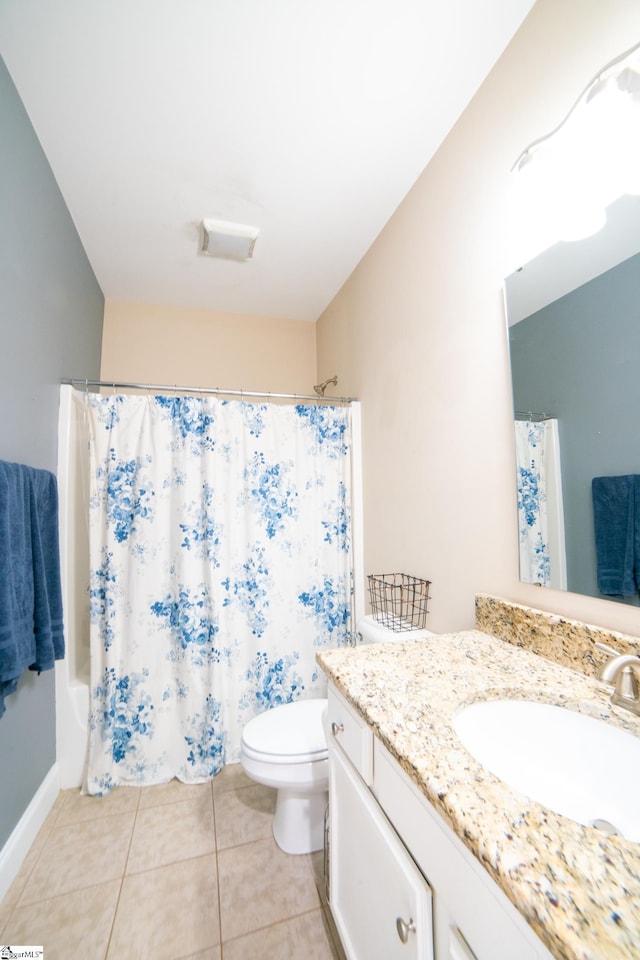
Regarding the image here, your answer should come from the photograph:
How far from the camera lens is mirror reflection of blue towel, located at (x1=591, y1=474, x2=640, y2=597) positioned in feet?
2.70

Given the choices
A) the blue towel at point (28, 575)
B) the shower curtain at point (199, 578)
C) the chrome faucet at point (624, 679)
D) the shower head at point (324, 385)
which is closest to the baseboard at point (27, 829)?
the shower curtain at point (199, 578)

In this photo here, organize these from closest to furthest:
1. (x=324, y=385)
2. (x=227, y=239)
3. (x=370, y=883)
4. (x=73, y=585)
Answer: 1. (x=370, y=883)
2. (x=73, y=585)
3. (x=227, y=239)
4. (x=324, y=385)

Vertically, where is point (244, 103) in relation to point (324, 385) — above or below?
above

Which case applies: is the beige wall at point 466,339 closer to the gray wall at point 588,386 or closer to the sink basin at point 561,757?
the gray wall at point 588,386

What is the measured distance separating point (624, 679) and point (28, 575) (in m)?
1.62

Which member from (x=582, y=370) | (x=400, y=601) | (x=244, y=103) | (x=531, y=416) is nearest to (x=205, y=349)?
(x=244, y=103)

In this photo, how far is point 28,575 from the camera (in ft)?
4.23

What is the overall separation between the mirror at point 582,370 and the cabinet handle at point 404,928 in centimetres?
71

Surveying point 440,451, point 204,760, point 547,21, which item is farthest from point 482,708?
point 547,21

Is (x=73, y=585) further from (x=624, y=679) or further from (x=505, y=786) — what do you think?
(x=624, y=679)

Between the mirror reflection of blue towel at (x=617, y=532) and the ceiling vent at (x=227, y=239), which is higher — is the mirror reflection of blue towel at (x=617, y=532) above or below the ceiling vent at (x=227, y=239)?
below

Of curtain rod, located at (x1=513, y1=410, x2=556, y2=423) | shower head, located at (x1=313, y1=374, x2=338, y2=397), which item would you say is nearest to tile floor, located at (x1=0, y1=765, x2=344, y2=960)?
curtain rod, located at (x1=513, y1=410, x2=556, y2=423)

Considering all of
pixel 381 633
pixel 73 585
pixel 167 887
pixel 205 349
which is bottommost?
pixel 167 887

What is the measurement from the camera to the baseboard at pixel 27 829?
4.02ft
